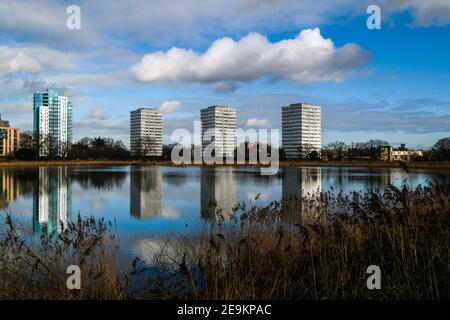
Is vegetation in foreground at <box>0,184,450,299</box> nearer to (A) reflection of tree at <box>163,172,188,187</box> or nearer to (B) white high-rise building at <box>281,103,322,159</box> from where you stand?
(A) reflection of tree at <box>163,172,188,187</box>

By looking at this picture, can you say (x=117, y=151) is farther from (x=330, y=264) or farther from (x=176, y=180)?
(x=330, y=264)

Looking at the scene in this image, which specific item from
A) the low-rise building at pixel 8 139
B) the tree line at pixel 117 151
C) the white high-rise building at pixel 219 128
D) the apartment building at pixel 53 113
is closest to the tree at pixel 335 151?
the tree line at pixel 117 151

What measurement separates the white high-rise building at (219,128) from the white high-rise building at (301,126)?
75.0 feet

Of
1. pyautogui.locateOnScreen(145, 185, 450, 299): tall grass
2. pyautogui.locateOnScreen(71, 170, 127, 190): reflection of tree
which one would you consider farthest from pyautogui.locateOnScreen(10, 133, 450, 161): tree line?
pyautogui.locateOnScreen(145, 185, 450, 299): tall grass

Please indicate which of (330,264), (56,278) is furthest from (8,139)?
(330,264)

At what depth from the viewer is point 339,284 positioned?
589 centimetres

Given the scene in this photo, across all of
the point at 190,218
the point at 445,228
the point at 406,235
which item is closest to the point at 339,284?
the point at 406,235

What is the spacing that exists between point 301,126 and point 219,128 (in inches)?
1256

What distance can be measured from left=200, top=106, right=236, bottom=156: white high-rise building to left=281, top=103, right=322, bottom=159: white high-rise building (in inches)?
901

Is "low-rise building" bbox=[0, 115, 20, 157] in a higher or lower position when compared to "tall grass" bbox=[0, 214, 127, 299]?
higher

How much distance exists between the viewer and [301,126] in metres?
149

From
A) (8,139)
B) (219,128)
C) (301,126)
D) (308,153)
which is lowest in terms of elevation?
(308,153)

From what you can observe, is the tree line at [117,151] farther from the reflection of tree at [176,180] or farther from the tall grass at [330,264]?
the tall grass at [330,264]

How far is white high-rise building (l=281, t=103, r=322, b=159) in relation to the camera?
14912cm
